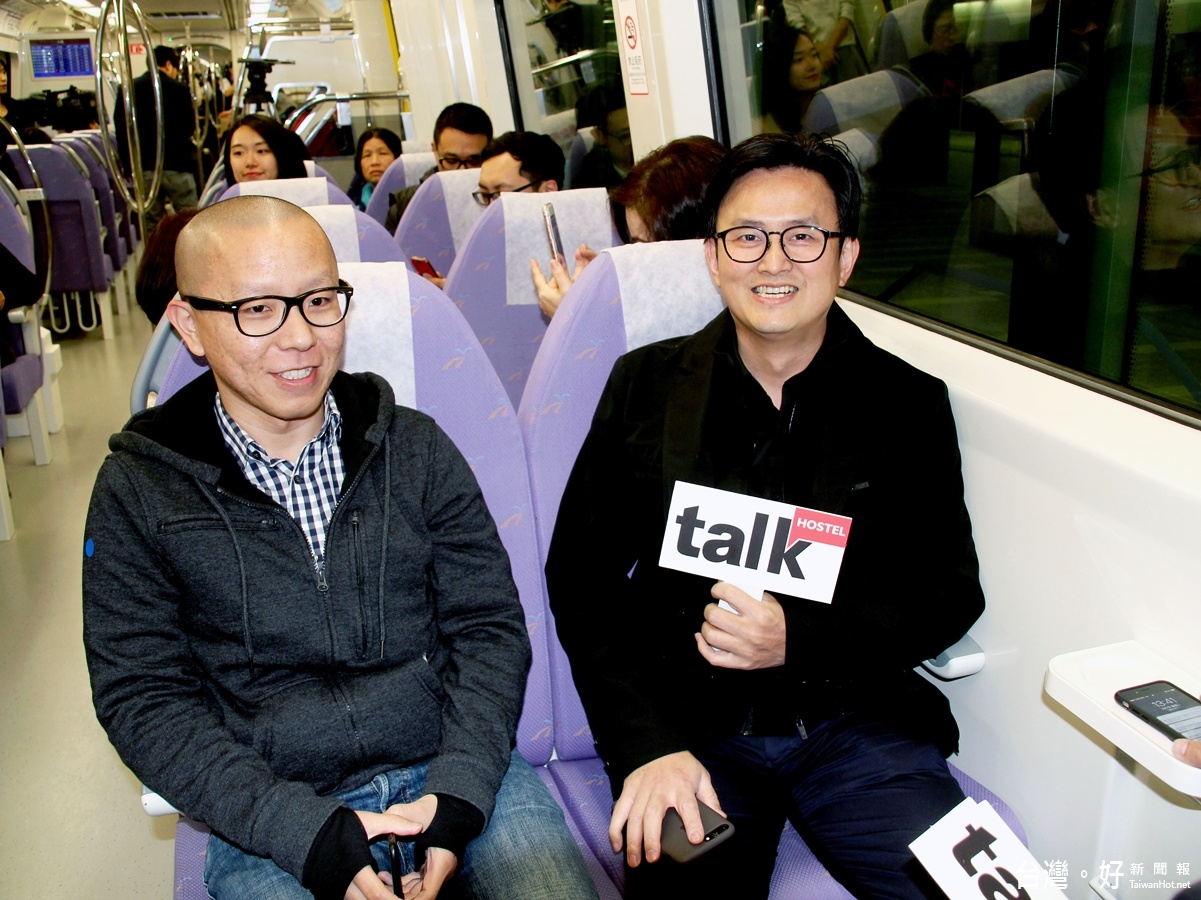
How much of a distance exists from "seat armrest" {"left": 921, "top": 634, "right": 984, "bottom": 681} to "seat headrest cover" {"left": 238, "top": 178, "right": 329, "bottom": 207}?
2.37 m

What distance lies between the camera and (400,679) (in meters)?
1.28

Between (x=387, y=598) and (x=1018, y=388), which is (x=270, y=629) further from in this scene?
(x=1018, y=388)

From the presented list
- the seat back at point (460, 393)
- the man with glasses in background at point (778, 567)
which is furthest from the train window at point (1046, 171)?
the seat back at point (460, 393)

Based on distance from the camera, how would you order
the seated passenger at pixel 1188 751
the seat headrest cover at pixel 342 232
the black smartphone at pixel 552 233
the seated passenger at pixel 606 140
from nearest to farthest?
the seated passenger at pixel 1188 751, the seat headrest cover at pixel 342 232, the black smartphone at pixel 552 233, the seated passenger at pixel 606 140

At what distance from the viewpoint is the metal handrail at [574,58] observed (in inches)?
180

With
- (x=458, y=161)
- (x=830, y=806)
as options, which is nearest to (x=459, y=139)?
(x=458, y=161)

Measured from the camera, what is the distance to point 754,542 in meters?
1.31

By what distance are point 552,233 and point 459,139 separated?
6.39 ft

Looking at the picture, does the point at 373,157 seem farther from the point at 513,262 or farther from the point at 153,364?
the point at 153,364

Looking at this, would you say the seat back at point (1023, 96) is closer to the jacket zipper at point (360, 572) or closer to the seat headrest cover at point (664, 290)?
the seat headrest cover at point (664, 290)

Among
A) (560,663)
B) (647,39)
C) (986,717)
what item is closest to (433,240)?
(647,39)

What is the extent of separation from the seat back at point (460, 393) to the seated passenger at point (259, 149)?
9.72ft

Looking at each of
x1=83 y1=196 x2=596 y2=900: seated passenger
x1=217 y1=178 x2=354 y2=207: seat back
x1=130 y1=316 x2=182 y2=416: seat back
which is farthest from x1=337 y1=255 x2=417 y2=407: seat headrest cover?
x1=217 y1=178 x2=354 y2=207: seat back

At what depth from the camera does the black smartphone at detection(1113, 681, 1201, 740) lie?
39.1 inches
